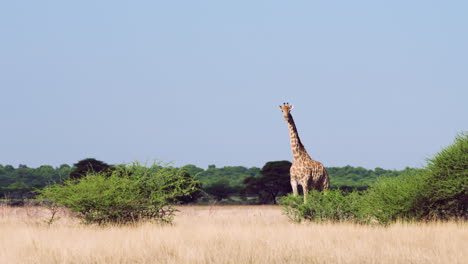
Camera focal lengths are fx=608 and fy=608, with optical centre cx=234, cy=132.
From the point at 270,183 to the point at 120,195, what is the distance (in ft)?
144

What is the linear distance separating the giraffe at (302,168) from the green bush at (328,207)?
882 mm

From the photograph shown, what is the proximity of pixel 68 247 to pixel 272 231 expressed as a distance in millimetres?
5963

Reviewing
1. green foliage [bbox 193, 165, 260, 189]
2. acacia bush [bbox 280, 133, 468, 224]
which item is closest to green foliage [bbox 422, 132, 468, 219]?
acacia bush [bbox 280, 133, 468, 224]

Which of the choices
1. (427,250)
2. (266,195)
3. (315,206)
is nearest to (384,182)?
(315,206)

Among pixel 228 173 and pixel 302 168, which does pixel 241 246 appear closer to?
pixel 302 168

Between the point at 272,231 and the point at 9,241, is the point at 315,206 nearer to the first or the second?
the point at 272,231

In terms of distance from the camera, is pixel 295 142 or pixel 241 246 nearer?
pixel 241 246

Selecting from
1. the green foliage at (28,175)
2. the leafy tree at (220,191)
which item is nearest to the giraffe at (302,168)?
the leafy tree at (220,191)

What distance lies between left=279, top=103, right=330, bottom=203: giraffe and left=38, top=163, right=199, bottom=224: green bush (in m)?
4.79

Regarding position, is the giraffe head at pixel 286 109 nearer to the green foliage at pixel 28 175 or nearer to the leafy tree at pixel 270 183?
the leafy tree at pixel 270 183

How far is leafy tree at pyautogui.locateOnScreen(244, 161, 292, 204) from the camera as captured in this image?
2458 inches

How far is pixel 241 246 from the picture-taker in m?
14.0

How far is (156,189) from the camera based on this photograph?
21375 mm

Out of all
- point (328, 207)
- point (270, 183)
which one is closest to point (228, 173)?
point (270, 183)
